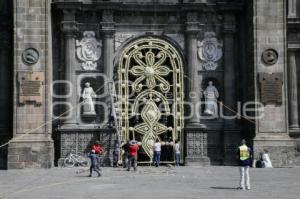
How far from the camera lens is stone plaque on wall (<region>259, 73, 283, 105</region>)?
1266 inches

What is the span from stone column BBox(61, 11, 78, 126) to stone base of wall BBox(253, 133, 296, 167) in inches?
356

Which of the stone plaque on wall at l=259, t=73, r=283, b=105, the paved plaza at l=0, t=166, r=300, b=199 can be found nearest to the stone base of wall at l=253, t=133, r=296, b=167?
the paved plaza at l=0, t=166, r=300, b=199

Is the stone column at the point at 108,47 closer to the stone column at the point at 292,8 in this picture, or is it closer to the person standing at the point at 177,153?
the person standing at the point at 177,153

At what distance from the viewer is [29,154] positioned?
31141mm

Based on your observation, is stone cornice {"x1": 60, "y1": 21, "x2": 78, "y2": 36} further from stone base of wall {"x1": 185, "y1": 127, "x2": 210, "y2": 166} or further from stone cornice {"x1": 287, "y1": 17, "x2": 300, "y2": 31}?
stone cornice {"x1": 287, "y1": 17, "x2": 300, "y2": 31}

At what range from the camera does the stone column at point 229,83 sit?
33.8 m

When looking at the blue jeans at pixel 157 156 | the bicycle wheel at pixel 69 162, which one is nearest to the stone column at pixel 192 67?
the blue jeans at pixel 157 156

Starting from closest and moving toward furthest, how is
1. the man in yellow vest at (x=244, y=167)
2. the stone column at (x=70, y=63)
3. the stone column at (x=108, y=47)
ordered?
the man in yellow vest at (x=244, y=167) → the stone column at (x=70, y=63) → the stone column at (x=108, y=47)

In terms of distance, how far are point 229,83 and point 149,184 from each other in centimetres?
1218

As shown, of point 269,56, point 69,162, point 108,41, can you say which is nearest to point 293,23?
point 269,56

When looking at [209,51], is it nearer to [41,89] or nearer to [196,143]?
[196,143]

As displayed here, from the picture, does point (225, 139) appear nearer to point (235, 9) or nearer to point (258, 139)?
point (258, 139)

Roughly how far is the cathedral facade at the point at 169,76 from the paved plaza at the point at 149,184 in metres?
2.81

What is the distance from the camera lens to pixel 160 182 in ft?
78.7
